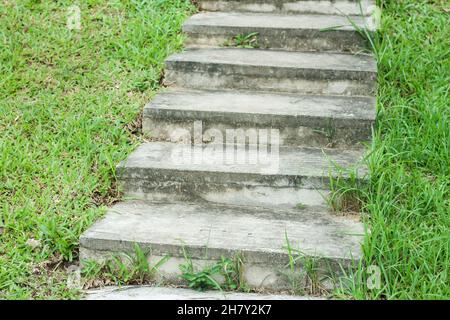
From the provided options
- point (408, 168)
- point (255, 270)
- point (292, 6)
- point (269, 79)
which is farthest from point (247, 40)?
point (255, 270)

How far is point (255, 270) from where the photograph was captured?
288cm

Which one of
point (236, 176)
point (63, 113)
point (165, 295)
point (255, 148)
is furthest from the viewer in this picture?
point (63, 113)

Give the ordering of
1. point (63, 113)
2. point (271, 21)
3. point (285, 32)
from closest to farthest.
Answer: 1. point (63, 113)
2. point (285, 32)
3. point (271, 21)

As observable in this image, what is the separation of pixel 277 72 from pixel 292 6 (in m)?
0.91

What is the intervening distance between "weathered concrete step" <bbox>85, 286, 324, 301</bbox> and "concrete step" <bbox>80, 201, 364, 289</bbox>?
0.28 ft

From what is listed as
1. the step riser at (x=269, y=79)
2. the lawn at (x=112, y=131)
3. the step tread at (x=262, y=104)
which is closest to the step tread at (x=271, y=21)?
the lawn at (x=112, y=131)

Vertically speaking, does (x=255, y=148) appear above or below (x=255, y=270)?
above

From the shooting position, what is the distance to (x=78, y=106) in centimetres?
372

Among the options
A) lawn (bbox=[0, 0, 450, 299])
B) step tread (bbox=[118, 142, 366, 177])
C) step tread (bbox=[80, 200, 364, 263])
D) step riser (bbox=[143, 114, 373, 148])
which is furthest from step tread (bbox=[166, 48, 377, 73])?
step tread (bbox=[80, 200, 364, 263])

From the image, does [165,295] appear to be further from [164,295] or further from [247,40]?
[247,40]

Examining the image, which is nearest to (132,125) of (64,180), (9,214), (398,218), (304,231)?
(64,180)

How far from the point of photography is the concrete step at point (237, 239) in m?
2.84

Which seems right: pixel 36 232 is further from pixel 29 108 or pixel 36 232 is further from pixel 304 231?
pixel 304 231
